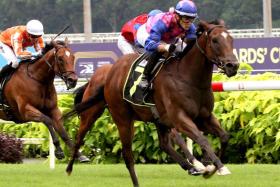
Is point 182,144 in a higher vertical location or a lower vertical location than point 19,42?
lower

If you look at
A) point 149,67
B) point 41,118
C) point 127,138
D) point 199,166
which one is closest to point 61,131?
point 41,118

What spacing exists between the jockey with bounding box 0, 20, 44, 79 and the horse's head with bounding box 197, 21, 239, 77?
11.4 feet

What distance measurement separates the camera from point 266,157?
35.0 feet

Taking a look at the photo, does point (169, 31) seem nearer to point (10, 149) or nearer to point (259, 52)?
point (10, 149)

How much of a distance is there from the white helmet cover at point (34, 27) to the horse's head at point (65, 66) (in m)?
0.45

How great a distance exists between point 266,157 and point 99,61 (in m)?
10.8

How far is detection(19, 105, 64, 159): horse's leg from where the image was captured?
9672 mm

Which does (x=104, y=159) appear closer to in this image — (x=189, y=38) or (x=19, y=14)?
(x=189, y=38)

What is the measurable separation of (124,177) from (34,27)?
2.50m

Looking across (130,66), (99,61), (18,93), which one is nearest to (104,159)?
(18,93)

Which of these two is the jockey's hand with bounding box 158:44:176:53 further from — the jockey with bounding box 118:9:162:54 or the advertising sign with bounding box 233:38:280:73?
the advertising sign with bounding box 233:38:280:73

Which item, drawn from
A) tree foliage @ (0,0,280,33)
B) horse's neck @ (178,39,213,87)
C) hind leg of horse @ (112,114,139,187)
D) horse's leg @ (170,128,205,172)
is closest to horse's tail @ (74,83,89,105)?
horse's leg @ (170,128,205,172)

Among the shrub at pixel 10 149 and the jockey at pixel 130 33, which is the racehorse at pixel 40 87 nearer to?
the jockey at pixel 130 33

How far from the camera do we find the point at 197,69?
7.78 meters
